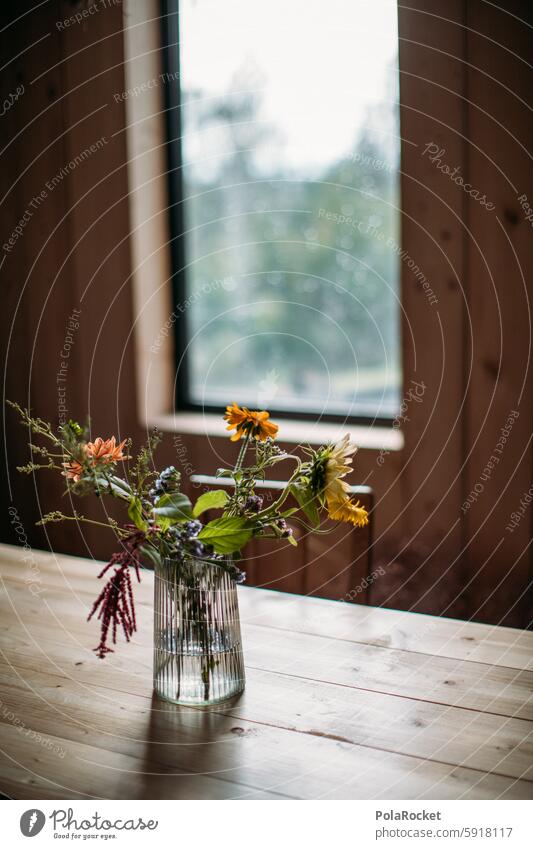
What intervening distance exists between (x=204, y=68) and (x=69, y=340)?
2.97ft

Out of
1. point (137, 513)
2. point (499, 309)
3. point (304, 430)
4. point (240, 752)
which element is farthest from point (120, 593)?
point (304, 430)

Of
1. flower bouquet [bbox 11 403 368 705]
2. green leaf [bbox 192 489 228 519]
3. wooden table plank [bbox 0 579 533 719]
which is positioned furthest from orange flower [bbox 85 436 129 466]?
wooden table plank [bbox 0 579 533 719]

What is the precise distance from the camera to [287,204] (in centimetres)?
246

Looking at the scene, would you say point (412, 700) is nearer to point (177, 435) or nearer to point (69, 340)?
point (177, 435)

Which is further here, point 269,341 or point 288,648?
point 269,341

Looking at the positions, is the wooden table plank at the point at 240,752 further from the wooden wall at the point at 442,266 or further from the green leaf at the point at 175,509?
the wooden wall at the point at 442,266

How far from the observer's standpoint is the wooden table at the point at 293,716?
89 cm
